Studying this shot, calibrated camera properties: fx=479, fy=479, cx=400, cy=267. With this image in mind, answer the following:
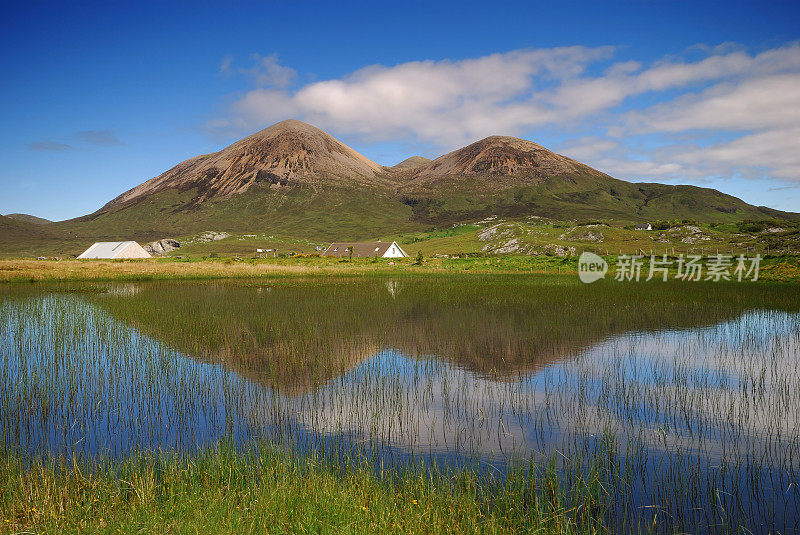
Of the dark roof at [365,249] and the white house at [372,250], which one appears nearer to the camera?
the white house at [372,250]

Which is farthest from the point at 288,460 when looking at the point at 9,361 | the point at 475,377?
the point at 9,361

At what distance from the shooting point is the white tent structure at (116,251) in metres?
118

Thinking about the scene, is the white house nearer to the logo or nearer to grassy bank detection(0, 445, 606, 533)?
the logo

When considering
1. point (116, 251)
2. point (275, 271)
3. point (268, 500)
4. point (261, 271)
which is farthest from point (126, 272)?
point (268, 500)

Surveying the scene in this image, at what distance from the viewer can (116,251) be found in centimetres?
11800

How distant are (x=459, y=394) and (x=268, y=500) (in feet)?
25.3

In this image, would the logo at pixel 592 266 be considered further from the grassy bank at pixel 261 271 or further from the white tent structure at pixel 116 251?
the white tent structure at pixel 116 251

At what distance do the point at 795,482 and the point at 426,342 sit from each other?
13720mm

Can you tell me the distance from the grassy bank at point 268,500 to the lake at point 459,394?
62cm

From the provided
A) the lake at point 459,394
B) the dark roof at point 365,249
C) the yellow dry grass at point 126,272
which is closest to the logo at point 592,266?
the yellow dry grass at point 126,272

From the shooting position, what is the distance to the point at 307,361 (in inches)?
683

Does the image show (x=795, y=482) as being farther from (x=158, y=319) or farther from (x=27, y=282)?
(x=27, y=282)

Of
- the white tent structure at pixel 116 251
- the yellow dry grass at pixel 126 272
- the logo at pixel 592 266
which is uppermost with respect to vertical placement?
the white tent structure at pixel 116 251

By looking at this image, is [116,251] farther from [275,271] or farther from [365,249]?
[275,271]
